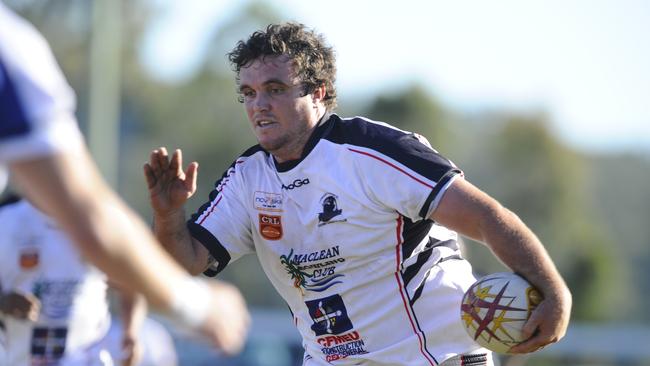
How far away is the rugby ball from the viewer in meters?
5.59

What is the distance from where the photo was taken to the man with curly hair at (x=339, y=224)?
19.2 ft

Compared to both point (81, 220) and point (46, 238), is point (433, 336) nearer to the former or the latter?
point (81, 220)

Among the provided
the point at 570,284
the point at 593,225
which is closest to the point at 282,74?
the point at 570,284

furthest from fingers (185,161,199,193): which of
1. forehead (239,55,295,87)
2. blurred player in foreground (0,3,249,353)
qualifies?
blurred player in foreground (0,3,249,353)

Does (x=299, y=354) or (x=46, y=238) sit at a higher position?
(x=46, y=238)

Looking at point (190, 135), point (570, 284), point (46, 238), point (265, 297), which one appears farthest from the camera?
point (190, 135)

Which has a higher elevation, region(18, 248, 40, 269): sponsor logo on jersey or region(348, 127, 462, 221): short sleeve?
region(348, 127, 462, 221): short sleeve

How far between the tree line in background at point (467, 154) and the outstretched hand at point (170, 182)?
20.4 metres

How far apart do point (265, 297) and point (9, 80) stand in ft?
104

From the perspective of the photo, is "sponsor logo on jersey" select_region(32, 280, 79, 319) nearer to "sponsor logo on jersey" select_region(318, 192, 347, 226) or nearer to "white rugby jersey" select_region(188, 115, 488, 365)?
"white rugby jersey" select_region(188, 115, 488, 365)

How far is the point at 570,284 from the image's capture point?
3125cm

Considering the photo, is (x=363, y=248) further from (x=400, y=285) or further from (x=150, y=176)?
(x=150, y=176)

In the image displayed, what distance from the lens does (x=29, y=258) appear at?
8.32 metres

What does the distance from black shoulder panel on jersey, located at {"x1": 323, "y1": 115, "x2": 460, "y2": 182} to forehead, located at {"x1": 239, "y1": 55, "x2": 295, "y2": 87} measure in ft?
1.31
